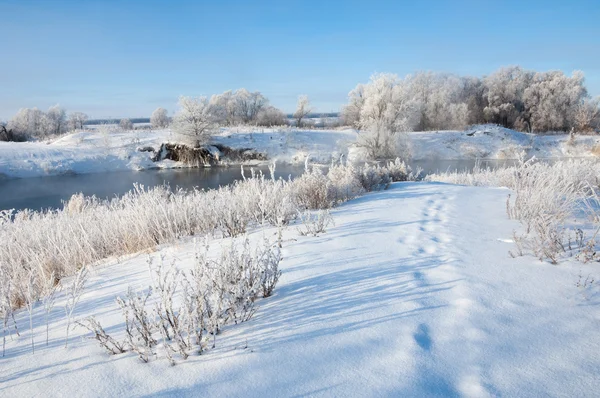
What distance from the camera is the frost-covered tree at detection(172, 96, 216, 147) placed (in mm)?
31531

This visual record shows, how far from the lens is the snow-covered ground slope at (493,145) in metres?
33.1

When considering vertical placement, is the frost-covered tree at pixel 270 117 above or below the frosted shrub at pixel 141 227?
above

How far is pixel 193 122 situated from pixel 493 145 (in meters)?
29.0

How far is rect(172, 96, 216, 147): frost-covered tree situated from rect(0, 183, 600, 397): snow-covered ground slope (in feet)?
99.8

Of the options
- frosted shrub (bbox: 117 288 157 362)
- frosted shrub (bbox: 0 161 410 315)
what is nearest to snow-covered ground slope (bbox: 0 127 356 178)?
frosted shrub (bbox: 0 161 410 315)

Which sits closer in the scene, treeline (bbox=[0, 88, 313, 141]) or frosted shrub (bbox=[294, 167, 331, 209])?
frosted shrub (bbox=[294, 167, 331, 209])

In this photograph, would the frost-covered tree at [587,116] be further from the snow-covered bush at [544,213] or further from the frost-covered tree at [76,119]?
the frost-covered tree at [76,119]

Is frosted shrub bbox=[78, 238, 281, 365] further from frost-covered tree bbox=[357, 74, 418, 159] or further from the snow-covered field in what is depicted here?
frost-covered tree bbox=[357, 74, 418, 159]

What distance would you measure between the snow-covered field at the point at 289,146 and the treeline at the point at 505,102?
16.4ft

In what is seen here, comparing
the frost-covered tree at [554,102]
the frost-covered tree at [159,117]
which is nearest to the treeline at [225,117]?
the frost-covered tree at [159,117]

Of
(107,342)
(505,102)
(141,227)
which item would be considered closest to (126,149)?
(141,227)

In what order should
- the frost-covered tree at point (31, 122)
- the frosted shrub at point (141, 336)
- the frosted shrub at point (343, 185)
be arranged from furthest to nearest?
the frost-covered tree at point (31, 122)
the frosted shrub at point (343, 185)
the frosted shrub at point (141, 336)

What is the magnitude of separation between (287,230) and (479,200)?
3469 mm

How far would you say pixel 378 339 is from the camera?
5.94 ft
